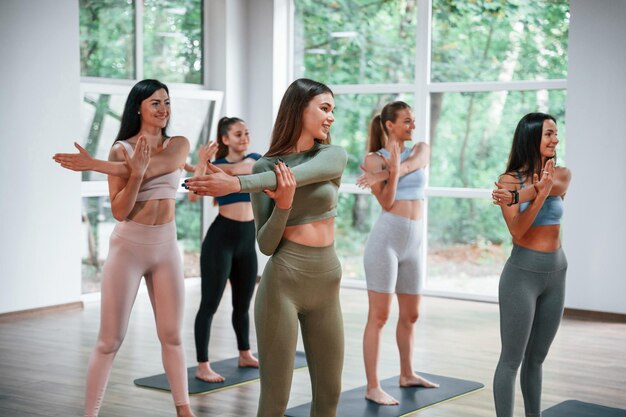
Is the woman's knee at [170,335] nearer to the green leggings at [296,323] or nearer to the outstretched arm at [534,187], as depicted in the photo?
the green leggings at [296,323]

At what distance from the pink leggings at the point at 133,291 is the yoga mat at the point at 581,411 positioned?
178 cm

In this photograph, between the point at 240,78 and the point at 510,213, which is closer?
the point at 510,213

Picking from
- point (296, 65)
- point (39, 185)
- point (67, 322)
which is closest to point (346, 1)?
point (296, 65)

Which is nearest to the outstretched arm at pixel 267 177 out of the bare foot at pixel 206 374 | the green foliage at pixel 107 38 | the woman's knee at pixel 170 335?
the woman's knee at pixel 170 335

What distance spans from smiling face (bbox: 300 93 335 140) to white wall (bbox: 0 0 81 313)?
439cm

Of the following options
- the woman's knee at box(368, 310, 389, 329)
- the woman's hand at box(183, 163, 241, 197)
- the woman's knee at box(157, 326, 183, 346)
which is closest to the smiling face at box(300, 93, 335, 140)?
the woman's hand at box(183, 163, 241, 197)

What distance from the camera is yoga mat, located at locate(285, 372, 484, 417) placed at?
4.45 m

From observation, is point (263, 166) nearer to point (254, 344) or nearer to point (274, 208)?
point (274, 208)

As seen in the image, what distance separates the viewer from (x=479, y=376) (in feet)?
17.1

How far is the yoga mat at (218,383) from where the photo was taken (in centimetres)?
491

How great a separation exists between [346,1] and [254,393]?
4.65 meters

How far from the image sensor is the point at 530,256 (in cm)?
367

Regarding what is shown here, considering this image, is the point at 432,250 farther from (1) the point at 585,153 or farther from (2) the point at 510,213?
(2) the point at 510,213

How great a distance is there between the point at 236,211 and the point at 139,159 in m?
1.41
